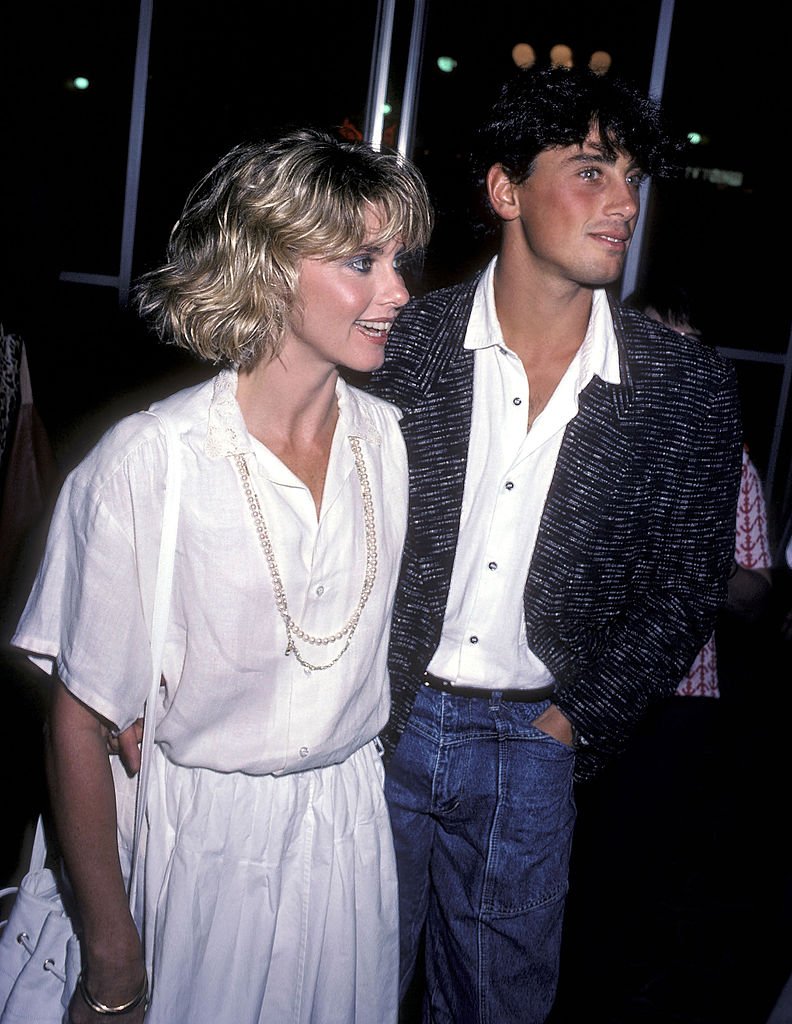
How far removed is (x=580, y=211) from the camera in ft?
6.77

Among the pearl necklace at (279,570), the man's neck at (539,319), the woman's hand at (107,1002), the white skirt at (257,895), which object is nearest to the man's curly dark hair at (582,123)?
the man's neck at (539,319)

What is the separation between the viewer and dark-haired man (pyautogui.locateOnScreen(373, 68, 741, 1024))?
2002 millimetres

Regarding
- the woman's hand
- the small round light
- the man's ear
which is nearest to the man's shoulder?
the man's ear

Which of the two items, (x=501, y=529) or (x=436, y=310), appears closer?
(x=501, y=529)

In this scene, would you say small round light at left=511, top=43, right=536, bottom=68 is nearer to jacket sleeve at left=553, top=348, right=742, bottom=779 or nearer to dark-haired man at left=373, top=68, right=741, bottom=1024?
dark-haired man at left=373, top=68, right=741, bottom=1024

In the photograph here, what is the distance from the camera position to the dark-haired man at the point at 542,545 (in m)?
2.00

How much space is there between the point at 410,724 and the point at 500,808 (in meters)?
0.25

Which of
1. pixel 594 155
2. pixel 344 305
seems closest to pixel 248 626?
pixel 344 305

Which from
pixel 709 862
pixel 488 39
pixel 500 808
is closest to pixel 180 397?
pixel 500 808

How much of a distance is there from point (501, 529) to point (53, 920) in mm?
1056

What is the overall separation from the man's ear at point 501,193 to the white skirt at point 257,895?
1.24m

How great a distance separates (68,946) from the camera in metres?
1.58

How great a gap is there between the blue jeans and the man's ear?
41.1 inches

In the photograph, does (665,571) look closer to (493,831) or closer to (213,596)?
(493,831)
